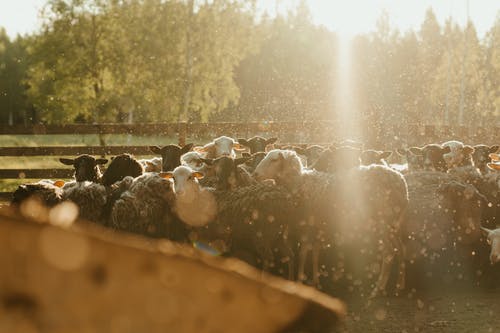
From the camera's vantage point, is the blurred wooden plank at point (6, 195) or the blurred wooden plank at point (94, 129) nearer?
the blurred wooden plank at point (6, 195)

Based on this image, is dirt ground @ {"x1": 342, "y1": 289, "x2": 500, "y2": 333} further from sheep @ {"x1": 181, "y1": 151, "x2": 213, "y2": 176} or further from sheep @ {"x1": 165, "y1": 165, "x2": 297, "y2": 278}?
sheep @ {"x1": 181, "y1": 151, "x2": 213, "y2": 176}

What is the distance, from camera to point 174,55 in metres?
32.0

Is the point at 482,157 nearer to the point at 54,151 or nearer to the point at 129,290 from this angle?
the point at 54,151

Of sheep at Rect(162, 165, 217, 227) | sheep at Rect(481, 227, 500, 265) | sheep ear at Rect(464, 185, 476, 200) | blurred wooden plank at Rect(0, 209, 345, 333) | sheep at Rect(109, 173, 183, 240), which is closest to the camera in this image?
blurred wooden plank at Rect(0, 209, 345, 333)

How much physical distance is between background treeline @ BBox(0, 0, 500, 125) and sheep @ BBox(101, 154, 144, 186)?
33.7ft

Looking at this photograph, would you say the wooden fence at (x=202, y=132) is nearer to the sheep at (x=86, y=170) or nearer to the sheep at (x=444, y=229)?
the sheep at (x=86, y=170)

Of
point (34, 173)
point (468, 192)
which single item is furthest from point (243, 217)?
point (34, 173)

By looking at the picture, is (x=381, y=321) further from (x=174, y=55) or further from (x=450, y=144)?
(x=174, y=55)

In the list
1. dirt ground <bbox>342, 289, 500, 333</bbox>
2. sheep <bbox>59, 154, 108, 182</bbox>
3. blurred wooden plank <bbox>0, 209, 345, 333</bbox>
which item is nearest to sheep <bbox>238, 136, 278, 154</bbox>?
sheep <bbox>59, 154, 108, 182</bbox>

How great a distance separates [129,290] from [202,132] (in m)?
14.8

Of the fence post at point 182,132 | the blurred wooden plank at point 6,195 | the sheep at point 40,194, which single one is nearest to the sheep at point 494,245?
the sheep at point 40,194

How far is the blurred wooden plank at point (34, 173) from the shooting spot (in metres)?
13.4

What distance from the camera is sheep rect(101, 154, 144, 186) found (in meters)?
7.36

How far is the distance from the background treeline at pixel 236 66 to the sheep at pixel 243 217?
10.6 meters
